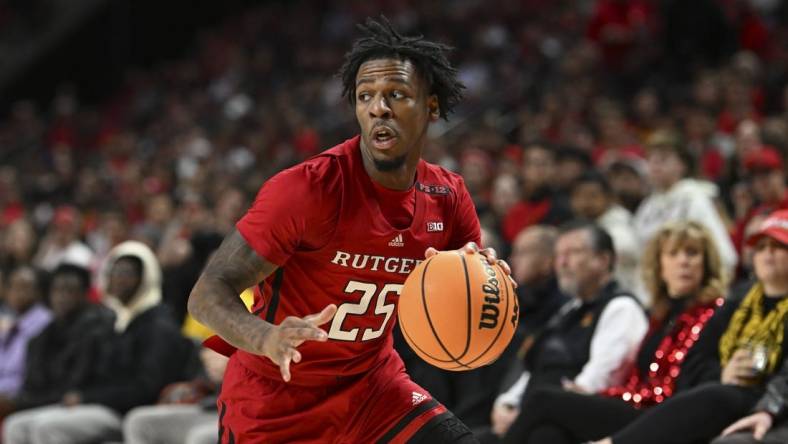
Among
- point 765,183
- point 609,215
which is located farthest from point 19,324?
point 765,183

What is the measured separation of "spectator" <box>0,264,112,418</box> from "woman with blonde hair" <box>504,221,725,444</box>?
366cm

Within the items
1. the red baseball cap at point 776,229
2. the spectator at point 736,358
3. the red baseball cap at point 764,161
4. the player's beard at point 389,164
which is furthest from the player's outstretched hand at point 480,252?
the red baseball cap at point 764,161

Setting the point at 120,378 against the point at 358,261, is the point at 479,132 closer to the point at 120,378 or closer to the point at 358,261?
the point at 120,378

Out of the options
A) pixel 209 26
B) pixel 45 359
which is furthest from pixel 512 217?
pixel 209 26

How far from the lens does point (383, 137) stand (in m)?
3.73

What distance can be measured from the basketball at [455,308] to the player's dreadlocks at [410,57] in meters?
0.61

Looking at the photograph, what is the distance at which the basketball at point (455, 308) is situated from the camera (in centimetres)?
362

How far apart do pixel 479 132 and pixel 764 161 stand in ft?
16.0

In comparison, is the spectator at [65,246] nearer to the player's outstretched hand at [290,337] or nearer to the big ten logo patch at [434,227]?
the big ten logo patch at [434,227]

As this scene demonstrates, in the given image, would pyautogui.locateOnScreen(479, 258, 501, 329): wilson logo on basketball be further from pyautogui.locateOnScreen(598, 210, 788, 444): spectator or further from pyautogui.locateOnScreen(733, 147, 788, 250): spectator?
pyautogui.locateOnScreen(733, 147, 788, 250): spectator

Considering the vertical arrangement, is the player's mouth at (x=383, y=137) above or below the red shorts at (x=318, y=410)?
above

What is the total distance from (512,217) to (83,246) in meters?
5.04

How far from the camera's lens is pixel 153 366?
295 inches

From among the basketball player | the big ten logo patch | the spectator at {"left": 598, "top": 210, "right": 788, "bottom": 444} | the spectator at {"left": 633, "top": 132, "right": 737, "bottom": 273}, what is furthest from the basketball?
the spectator at {"left": 633, "top": 132, "right": 737, "bottom": 273}
